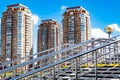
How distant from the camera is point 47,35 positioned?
71.2m

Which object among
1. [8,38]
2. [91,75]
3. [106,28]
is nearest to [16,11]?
[8,38]

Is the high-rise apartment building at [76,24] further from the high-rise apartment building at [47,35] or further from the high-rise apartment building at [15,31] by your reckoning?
the high-rise apartment building at [15,31]

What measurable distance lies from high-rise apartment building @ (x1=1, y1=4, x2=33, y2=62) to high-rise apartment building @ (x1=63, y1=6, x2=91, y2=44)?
900 centimetres

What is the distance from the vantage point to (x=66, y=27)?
213 feet

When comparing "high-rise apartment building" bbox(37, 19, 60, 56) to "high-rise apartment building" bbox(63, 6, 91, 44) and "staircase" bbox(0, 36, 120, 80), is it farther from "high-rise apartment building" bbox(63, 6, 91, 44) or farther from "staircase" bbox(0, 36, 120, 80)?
"staircase" bbox(0, 36, 120, 80)

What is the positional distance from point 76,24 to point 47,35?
25.9 feet

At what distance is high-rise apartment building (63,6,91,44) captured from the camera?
214ft

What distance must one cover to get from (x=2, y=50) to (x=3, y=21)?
7.01m

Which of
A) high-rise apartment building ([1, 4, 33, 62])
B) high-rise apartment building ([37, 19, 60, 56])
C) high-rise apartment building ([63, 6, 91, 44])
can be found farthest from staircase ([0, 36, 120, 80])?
high-rise apartment building ([37, 19, 60, 56])

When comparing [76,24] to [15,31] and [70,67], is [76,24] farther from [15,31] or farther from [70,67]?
[70,67]

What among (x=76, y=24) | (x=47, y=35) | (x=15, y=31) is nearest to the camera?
(x=76, y=24)

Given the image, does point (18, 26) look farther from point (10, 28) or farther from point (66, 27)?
point (66, 27)

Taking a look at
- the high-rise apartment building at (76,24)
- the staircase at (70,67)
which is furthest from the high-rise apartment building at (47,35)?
the staircase at (70,67)

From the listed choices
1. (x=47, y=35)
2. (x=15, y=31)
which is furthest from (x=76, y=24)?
(x=15, y=31)
